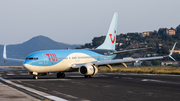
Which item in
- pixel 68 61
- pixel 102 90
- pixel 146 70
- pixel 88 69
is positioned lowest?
pixel 102 90

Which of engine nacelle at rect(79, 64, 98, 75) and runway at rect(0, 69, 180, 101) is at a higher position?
engine nacelle at rect(79, 64, 98, 75)

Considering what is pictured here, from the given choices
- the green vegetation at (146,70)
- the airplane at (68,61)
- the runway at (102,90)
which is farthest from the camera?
the green vegetation at (146,70)

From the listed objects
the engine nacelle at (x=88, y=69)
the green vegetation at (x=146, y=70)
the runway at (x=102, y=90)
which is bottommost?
the runway at (x=102, y=90)

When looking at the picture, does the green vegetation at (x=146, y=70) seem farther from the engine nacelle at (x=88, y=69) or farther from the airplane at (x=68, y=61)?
the engine nacelle at (x=88, y=69)

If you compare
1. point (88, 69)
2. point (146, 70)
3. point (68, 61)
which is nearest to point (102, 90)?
point (88, 69)

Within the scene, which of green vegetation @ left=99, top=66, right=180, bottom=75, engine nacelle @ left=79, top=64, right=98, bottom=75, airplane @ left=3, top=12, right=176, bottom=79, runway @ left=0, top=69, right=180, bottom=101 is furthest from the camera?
green vegetation @ left=99, top=66, right=180, bottom=75

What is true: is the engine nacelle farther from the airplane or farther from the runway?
the runway

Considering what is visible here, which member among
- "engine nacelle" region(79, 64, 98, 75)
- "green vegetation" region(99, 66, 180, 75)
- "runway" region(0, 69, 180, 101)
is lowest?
"runway" region(0, 69, 180, 101)

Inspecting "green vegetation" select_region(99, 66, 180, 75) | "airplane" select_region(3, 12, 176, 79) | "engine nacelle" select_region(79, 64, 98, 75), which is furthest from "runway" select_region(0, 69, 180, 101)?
"green vegetation" select_region(99, 66, 180, 75)

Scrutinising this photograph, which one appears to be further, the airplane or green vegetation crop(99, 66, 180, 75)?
green vegetation crop(99, 66, 180, 75)

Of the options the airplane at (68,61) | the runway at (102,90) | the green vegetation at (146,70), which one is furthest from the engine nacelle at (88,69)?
the green vegetation at (146,70)

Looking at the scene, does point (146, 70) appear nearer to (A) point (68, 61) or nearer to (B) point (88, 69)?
(B) point (88, 69)

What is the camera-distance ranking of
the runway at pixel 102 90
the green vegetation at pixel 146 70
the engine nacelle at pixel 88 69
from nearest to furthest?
the runway at pixel 102 90 < the engine nacelle at pixel 88 69 < the green vegetation at pixel 146 70

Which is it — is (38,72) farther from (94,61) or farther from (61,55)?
(94,61)
